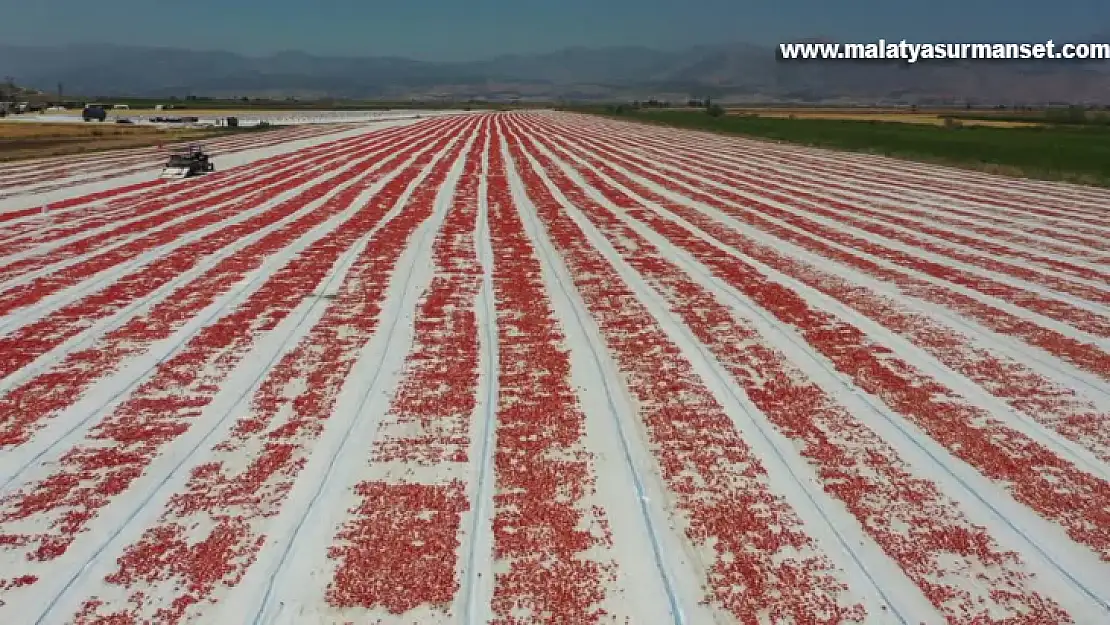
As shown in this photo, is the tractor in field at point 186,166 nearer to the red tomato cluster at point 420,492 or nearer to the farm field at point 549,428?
the farm field at point 549,428

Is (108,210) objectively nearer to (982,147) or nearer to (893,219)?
(893,219)

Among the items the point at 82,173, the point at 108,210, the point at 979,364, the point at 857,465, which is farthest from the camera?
the point at 82,173

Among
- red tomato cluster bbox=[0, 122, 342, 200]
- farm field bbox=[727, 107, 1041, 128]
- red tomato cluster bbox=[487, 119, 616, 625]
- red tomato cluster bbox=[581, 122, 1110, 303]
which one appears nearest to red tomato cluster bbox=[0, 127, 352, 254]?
red tomato cluster bbox=[0, 122, 342, 200]

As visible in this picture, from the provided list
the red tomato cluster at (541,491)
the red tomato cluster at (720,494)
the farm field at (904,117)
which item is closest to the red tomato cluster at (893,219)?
the red tomato cluster at (720,494)

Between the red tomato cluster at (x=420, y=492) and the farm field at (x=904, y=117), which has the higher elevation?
the farm field at (x=904, y=117)

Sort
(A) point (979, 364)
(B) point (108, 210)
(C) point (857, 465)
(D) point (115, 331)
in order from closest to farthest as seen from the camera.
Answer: (C) point (857, 465) → (A) point (979, 364) → (D) point (115, 331) → (B) point (108, 210)

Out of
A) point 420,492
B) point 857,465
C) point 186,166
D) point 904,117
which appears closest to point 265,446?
point 420,492

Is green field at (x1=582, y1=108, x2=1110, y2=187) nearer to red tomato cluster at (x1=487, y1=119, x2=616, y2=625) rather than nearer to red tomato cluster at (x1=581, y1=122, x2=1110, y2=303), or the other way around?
red tomato cluster at (x1=581, y1=122, x2=1110, y2=303)
